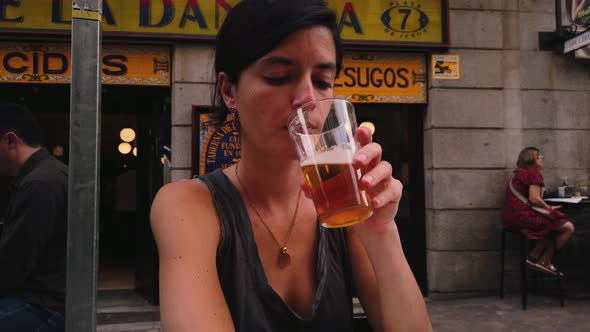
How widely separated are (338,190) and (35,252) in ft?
6.18

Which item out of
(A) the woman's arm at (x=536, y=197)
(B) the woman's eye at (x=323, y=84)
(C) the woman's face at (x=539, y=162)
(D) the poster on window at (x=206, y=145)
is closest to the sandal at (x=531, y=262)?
(A) the woman's arm at (x=536, y=197)

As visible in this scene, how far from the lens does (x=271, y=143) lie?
1232 millimetres

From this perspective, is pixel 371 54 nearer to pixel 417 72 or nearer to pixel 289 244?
pixel 417 72

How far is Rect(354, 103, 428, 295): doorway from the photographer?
18.4 feet

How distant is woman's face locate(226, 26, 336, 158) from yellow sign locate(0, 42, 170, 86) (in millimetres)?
4207

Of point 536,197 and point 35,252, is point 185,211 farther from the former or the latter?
point 536,197

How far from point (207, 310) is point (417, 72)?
16.9ft

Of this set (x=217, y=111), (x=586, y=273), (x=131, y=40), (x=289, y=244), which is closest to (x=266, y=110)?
(x=289, y=244)

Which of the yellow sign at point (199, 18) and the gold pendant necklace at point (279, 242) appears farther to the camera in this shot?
the yellow sign at point (199, 18)

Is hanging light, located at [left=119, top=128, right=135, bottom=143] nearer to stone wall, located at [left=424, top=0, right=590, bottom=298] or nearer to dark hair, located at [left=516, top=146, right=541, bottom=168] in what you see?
stone wall, located at [left=424, top=0, right=590, bottom=298]

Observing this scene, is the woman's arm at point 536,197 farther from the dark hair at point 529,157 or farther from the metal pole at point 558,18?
the metal pole at point 558,18

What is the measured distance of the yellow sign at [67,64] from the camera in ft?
16.0

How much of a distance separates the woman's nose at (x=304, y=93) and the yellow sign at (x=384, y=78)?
441 cm

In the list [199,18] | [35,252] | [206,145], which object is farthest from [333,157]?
[199,18]
